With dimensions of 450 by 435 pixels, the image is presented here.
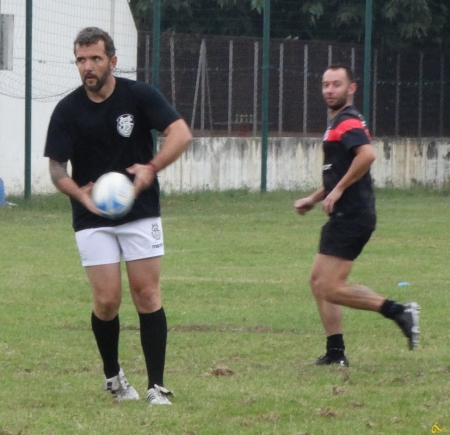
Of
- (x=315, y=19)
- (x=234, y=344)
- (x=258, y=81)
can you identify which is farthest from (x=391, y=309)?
(x=315, y=19)

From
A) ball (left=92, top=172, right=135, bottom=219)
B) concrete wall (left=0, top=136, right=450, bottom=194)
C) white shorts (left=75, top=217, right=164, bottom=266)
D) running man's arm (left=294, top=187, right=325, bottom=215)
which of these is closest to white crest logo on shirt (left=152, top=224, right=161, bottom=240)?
white shorts (left=75, top=217, right=164, bottom=266)

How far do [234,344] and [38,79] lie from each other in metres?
14.4

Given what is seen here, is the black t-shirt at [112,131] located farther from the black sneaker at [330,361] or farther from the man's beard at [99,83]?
the black sneaker at [330,361]

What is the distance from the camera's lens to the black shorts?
7.60 m

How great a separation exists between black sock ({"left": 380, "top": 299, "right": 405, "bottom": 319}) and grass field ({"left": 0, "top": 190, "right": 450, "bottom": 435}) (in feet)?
1.09

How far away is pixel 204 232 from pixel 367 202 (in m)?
8.89

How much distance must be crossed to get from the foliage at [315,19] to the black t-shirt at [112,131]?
1781 centimetres

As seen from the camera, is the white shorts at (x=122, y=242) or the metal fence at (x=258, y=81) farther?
the metal fence at (x=258, y=81)

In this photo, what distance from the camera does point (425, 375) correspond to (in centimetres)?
729

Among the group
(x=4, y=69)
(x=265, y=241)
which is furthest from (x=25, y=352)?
(x=4, y=69)

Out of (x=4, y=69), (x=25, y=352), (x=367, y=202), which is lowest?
(x=25, y=352)

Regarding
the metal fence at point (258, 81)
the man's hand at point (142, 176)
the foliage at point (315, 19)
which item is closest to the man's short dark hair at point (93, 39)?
the man's hand at point (142, 176)

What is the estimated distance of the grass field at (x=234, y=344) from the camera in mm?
6105

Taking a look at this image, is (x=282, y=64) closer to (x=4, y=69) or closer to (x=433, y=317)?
(x=4, y=69)
